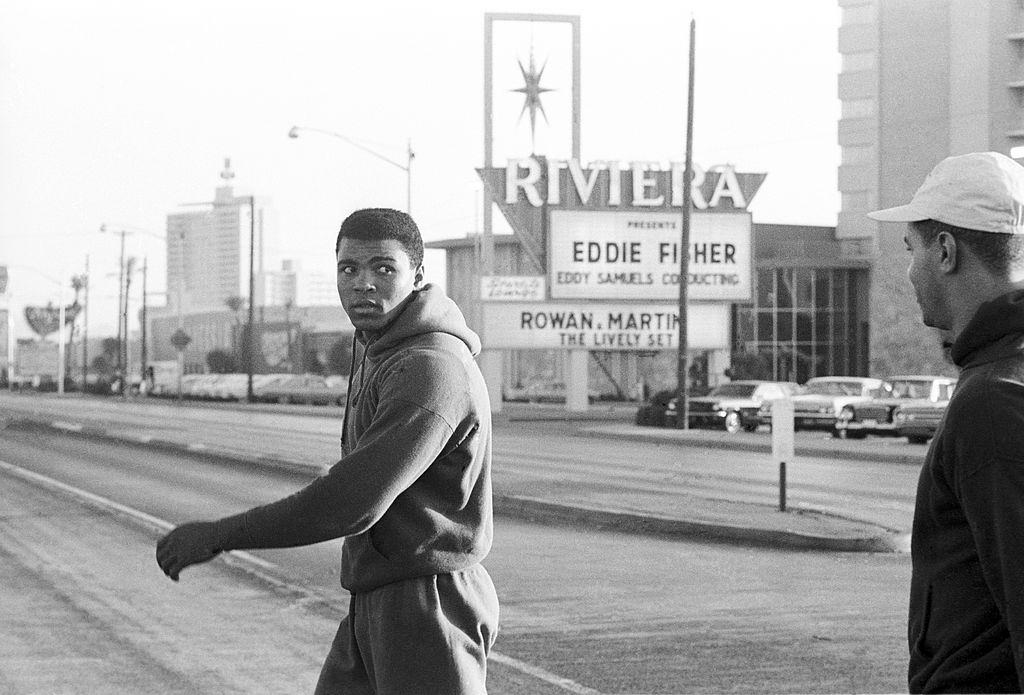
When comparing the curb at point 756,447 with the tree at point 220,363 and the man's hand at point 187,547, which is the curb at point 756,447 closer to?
the man's hand at point 187,547

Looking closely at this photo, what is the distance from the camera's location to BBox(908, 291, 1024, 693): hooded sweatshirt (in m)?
2.49

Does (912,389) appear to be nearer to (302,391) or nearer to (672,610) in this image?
(672,610)

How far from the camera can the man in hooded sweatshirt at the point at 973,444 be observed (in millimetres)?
2508

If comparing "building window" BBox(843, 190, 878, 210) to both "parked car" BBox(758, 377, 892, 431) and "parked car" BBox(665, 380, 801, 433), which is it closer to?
"parked car" BBox(665, 380, 801, 433)

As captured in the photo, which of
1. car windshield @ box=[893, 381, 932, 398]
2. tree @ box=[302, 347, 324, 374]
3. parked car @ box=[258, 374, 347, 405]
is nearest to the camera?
car windshield @ box=[893, 381, 932, 398]

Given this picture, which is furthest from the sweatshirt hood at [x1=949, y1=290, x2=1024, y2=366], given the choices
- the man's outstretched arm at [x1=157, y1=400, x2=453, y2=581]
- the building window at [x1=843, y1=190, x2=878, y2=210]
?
the building window at [x1=843, y1=190, x2=878, y2=210]

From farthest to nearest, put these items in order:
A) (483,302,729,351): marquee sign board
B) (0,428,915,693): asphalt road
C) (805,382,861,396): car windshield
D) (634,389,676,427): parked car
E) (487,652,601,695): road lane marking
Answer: (483,302,729,351): marquee sign board → (634,389,676,427): parked car → (805,382,861,396): car windshield → (0,428,915,693): asphalt road → (487,652,601,695): road lane marking

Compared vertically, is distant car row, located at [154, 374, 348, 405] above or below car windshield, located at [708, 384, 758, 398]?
below

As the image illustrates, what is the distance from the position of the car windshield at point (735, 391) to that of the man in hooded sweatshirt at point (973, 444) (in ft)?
134

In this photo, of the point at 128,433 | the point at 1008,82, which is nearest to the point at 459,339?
the point at 128,433

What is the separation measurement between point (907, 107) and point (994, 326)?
7907 centimetres

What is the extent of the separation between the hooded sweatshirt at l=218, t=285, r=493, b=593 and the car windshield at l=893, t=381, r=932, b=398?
33.9 m

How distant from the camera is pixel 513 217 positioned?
5141 centimetres

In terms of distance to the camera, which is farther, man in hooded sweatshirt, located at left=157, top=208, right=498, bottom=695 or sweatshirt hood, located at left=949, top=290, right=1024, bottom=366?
man in hooded sweatshirt, located at left=157, top=208, right=498, bottom=695
